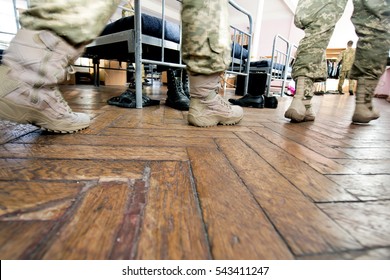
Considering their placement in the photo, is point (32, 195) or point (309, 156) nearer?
point (32, 195)

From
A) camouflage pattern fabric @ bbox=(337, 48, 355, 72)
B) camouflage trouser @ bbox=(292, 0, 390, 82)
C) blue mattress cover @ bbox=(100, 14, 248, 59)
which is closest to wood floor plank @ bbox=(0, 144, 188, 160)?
camouflage trouser @ bbox=(292, 0, 390, 82)

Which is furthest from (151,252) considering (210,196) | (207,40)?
(207,40)

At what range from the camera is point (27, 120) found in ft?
1.66

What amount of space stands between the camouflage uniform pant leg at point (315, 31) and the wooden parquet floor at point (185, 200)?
506mm

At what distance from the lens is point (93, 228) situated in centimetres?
24

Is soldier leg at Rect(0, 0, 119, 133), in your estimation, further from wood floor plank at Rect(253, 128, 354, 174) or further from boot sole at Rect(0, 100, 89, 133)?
wood floor plank at Rect(253, 128, 354, 174)

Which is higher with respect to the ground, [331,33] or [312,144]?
[331,33]

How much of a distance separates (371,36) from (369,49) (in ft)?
0.17

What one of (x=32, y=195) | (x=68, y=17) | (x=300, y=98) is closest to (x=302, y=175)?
(x=32, y=195)

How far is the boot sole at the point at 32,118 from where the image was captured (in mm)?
466

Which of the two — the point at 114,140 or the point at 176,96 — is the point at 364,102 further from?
the point at 114,140

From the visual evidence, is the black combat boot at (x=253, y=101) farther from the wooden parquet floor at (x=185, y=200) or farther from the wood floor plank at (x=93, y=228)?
the wood floor plank at (x=93, y=228)

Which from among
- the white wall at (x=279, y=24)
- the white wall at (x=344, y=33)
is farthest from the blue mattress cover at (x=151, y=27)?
the white wall at (x=344, y=33)

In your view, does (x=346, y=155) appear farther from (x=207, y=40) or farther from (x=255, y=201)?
(x=207, y=40)
